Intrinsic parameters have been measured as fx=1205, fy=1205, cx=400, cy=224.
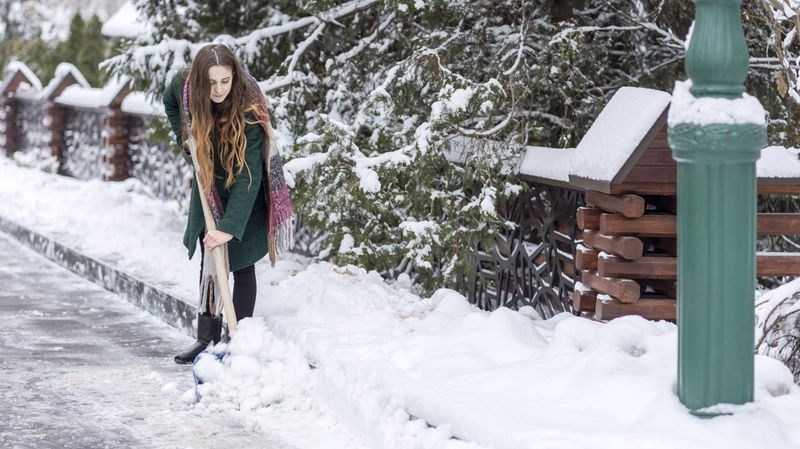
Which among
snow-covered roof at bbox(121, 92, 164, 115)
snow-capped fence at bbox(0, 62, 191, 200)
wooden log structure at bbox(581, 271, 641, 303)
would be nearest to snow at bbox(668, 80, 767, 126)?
wooden log structure at bbox(581, 271, 641, 303)

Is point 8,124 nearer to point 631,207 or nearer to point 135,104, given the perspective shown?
point 135,104

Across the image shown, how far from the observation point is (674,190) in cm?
609

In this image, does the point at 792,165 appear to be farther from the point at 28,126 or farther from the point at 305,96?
the point at 28,126

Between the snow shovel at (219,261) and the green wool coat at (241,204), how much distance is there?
0.30 feet

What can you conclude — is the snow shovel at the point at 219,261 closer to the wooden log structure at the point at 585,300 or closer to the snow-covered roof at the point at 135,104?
the wooden log structure at the point at 585,300

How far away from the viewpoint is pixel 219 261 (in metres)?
5.95

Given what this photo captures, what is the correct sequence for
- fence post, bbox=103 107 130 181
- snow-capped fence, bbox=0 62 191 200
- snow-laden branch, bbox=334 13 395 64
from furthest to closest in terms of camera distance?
fence post, bbox=103 107 130 181 < snow-capped fence, bbox=0 62 191 200 < snow-laden branch, bbox=334 13 395 64

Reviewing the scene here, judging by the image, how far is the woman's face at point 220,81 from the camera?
5.88m

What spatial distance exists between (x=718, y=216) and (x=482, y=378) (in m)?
1.31

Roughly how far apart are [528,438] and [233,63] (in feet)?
9.36

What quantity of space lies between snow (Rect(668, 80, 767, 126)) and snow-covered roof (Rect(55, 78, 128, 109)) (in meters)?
13.8

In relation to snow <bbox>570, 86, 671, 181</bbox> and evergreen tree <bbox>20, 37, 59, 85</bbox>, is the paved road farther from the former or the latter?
evergreen tree <bbox>20, 37, 59, 85</bbox>

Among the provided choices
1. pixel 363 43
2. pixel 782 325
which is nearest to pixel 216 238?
pixel 782 325

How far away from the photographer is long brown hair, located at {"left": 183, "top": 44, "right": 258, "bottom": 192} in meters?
5.92
